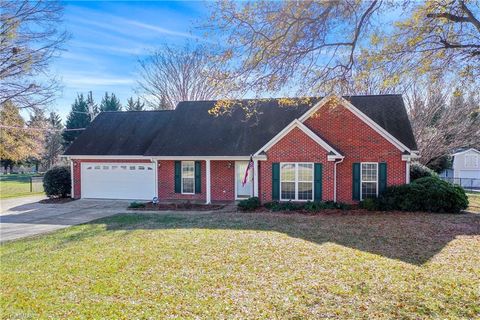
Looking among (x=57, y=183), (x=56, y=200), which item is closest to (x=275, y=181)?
(x=56, y=200)

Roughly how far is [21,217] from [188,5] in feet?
39.4

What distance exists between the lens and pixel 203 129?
1970 cm

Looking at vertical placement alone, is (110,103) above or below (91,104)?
below

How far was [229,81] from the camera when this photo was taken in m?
8.39

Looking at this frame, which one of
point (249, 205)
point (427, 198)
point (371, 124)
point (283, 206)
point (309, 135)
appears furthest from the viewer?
point (371, 124)

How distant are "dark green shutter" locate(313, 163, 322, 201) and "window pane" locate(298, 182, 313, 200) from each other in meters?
0.22

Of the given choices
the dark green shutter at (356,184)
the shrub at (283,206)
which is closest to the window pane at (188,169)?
the shrub at (283,206)

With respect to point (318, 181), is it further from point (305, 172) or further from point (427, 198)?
point (427, 198)

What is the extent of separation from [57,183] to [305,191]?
1437 centimetres

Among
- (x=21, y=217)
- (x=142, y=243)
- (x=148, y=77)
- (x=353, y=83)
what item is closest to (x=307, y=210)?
(x=353, y=83)

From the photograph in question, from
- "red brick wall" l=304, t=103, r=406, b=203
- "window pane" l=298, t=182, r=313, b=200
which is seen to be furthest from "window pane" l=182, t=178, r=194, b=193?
"red brick wall" l=304, t=103, r=406, b=203

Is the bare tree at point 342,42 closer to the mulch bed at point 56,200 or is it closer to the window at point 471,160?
the mulch bed at point 56,200

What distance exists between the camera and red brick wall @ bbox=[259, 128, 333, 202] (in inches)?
623

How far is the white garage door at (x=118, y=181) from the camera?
1970 centimetres
